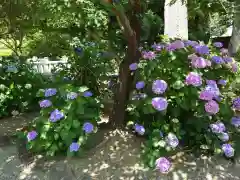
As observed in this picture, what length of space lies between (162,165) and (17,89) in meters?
2.83

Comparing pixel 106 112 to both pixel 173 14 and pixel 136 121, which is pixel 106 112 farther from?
pixel 173 14

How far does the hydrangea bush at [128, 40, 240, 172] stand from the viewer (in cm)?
267

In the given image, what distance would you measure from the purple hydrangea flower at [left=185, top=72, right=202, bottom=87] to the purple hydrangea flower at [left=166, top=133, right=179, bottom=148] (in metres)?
0.54

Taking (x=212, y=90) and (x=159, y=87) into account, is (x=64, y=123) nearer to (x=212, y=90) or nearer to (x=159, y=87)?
(x=159, y=87)

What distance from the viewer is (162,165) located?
251 centimetres

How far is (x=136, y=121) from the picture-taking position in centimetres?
308

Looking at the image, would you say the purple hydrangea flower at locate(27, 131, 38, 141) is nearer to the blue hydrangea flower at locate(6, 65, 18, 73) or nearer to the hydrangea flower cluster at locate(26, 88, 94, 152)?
the hydrangea flower cluster at locate(26, 88, 94, 152)

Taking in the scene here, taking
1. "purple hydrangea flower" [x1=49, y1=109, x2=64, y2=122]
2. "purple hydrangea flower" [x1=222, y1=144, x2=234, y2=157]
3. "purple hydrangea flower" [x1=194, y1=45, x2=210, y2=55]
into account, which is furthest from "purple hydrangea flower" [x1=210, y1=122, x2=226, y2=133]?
"purple hydrangea flower" [x1=49, y1=109, x2=64, y2=122]

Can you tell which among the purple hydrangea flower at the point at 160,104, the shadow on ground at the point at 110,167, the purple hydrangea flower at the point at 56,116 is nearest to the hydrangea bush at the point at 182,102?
the purple hydrangea flower at the point at 160,104

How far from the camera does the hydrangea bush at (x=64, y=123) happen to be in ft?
9.23

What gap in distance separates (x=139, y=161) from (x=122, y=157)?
0.20 metres

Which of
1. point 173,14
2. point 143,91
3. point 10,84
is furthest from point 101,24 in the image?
point 143,91

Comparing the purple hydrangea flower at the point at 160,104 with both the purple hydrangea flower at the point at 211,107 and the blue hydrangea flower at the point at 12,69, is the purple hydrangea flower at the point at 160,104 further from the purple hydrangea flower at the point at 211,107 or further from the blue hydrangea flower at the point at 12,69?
the blue hydrangea flower at the point at 12,69

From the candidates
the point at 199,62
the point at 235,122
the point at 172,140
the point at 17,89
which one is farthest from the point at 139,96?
the point at 17,89
